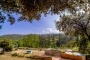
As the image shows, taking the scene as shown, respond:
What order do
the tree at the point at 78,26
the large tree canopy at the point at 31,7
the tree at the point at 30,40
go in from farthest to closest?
the tree at the point at 30,40 < the tree at the point at 78,26 < the large tree canopy at the point at 31,7

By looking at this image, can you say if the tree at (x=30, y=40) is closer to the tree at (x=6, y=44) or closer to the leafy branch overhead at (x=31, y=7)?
the tree at (x=6, y=44)

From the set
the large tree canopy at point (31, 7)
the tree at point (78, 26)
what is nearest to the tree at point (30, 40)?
the tree at point (78, 26)

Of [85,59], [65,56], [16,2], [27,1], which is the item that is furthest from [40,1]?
[65,56]

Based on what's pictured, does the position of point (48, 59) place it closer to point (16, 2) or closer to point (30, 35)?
point (16, 2)

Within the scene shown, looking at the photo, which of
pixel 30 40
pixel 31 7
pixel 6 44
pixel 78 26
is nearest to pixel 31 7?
pixel 31 7

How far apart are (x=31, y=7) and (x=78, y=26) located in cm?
563

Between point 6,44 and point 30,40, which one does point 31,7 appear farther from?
point 30,40

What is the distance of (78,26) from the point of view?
8547 millimetres

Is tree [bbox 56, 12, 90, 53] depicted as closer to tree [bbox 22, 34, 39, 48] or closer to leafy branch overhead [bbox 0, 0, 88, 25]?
leafy branch overhead [bbox 0, 0, 88, 25]

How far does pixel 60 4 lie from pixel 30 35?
24084mm

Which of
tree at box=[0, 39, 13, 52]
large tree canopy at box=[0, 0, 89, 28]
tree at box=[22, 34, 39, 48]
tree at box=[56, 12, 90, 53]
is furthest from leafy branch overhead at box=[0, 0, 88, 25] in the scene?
tree at box=[22, 34, 39, 48]

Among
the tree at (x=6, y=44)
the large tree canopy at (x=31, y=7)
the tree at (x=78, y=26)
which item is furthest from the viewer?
the tree at (x=6, y=44)

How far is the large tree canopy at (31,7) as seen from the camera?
349cm

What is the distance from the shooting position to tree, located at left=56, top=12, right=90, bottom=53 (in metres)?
8.47
